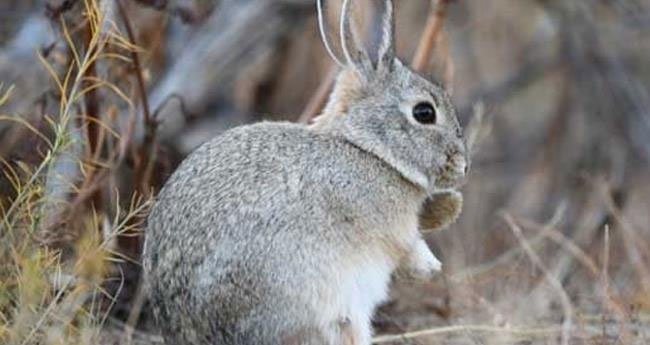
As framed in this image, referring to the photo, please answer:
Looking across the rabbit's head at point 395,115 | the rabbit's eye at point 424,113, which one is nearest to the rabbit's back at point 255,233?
the rabbit's head at point 395,115

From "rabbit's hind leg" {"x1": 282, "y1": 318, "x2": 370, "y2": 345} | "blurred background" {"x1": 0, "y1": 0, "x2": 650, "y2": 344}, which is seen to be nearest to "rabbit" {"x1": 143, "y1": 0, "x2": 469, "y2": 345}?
"rabbit's hind leg" {"x1": 282, "y1": 318, "x2": 370, "y2": 345}

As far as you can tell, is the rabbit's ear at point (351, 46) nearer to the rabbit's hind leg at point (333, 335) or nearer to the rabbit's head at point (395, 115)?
the rabbit's head at point (395, 115)

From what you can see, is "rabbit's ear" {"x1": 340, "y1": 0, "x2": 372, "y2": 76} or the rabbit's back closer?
the rabbit's back

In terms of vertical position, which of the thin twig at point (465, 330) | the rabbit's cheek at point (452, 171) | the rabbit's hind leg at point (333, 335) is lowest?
the thin twig at point (465, 330)

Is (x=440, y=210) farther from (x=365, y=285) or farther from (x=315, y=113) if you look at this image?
(x=315, y=113)

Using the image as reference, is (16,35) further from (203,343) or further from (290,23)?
(203,343)

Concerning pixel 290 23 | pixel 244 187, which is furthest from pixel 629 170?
pixel 244 187

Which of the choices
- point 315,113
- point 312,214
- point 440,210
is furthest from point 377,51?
point 315,113

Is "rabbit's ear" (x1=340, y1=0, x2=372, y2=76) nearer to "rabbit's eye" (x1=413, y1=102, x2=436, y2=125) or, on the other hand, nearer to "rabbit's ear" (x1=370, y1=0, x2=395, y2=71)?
"rabbit's ear" (x1=370, y1=0, x2=395, y2=71)

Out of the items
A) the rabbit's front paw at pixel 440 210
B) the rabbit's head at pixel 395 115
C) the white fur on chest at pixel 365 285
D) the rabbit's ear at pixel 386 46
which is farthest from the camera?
the rabbit's front paw at pixel 440 210
